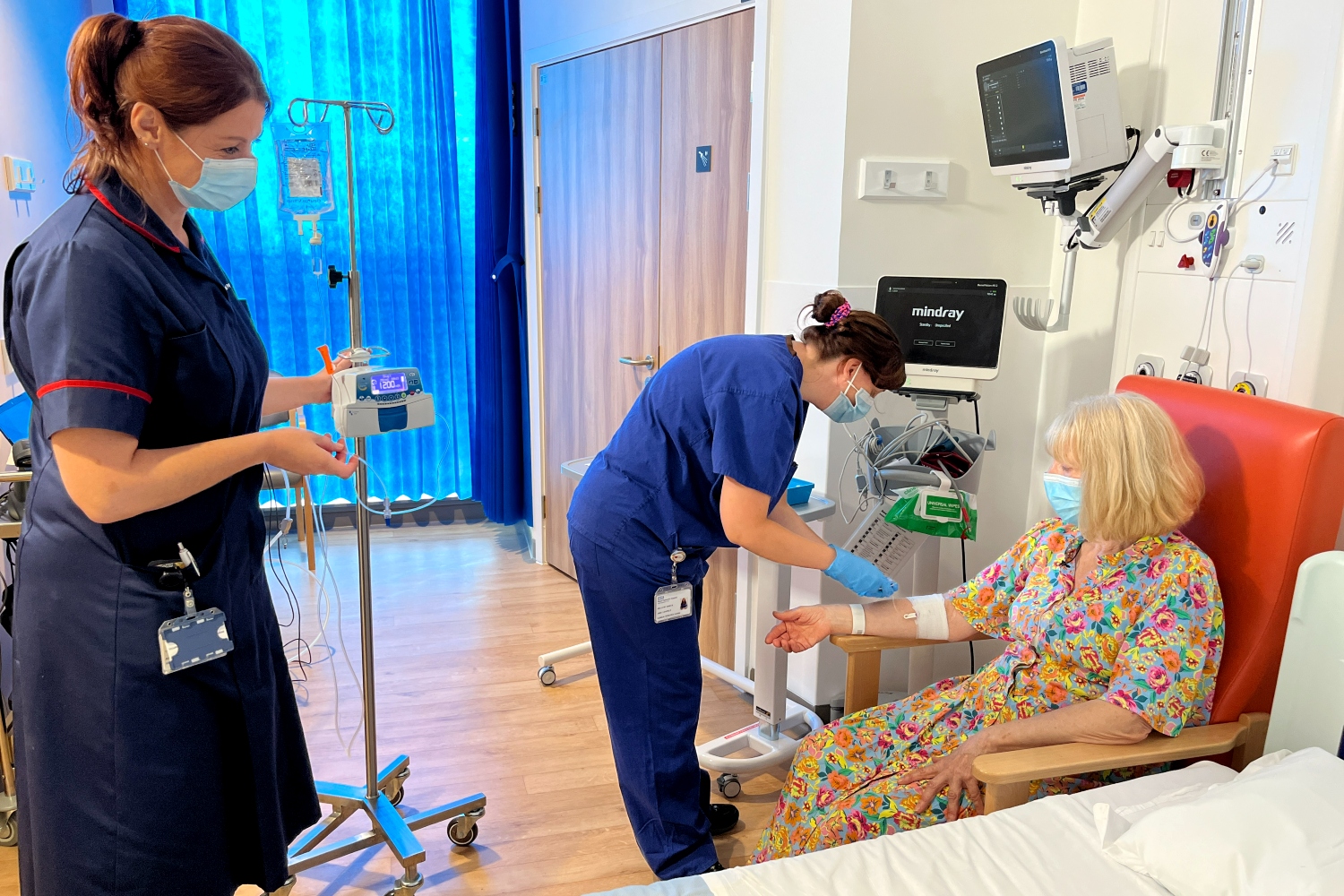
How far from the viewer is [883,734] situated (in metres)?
1.77

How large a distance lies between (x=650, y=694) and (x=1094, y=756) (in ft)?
2.59

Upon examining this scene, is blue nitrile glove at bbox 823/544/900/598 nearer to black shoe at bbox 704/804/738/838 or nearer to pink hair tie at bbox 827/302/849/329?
pink hair tie at bbox 827/302/849/329

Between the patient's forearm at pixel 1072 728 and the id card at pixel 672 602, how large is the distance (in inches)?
22.2

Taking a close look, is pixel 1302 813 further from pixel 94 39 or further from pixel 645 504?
pixel 94 39

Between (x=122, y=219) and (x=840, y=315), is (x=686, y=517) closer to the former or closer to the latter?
(x=840, y=315)

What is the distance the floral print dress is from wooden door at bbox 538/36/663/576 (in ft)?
5.28

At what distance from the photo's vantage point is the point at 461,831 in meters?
2.05

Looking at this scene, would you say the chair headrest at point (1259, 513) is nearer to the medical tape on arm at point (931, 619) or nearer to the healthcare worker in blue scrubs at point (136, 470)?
the medical tape on arm at point (931, 619)

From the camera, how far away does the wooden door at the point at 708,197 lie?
2668 millimetres

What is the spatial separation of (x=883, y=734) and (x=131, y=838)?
3.98 ft

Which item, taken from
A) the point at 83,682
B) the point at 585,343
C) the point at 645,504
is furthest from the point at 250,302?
the point at 83,682

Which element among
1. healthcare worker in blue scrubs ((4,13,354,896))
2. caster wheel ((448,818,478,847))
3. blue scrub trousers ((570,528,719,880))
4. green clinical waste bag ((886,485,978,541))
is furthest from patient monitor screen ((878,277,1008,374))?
caster wheel ((448,818,478,847))

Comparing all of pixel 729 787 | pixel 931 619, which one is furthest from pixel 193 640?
pixel 729 787

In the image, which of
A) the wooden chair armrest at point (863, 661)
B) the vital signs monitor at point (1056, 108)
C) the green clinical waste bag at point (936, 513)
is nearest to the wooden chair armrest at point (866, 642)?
the wooden chair armrest at point (863, 661)
